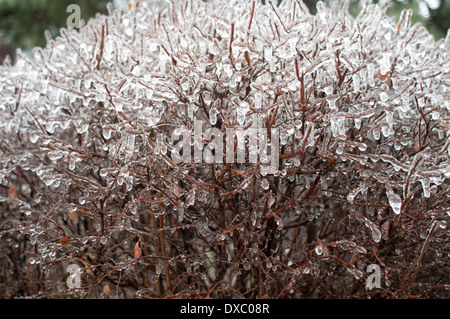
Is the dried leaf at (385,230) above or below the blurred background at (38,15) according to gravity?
below

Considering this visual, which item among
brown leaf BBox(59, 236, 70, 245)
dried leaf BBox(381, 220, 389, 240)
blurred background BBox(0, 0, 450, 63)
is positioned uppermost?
blurred background BBox(0, 0, 450, 63)

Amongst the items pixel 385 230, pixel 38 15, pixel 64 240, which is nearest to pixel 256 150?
pixel 385 230

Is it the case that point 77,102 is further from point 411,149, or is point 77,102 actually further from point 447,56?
point 447,56

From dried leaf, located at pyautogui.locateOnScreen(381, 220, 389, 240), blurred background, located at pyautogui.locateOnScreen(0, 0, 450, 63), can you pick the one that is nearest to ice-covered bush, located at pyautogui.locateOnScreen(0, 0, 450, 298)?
dried leaf, located at pyautogui.locateOnScreen(381, 220, 389, 240)

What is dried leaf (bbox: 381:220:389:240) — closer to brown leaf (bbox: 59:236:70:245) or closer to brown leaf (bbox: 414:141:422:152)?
brown leaf (bbox: 414:141:422:152)

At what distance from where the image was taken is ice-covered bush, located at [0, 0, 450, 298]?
2059 millimetres

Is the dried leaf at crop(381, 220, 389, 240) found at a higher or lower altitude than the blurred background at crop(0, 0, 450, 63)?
lower

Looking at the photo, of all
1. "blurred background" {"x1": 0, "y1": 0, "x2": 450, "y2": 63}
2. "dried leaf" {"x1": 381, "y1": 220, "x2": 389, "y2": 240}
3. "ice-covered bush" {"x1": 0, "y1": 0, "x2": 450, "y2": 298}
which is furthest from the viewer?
"blurred background" {"x1": 0, "y1": 0, "x2": 450, "y2": 63}

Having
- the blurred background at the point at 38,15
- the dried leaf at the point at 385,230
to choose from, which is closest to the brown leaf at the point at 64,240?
the dried leaf at the point at 385,230

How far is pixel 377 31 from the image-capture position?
2.70 metres

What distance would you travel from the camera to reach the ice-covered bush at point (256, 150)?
2.06 meters

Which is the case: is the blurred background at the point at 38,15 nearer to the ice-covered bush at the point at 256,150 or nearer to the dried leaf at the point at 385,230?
the ice-covered bush at the point at 256,150

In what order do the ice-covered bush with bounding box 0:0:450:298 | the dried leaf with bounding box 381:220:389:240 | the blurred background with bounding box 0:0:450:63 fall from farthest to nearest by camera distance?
the blurred background with bounding box 0:0:450:63 → the dried leaf with bounding box 381:220:389:240 → the ice-covered bush with bounding box 0:0:450:298

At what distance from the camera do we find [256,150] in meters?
2.06
